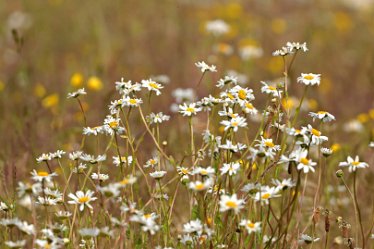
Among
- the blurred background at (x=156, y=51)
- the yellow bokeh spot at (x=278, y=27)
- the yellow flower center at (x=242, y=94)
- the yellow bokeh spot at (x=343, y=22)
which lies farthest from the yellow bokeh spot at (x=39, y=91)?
the yellow bokeh spot at (x=343, y=22)

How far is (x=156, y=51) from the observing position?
6844mm

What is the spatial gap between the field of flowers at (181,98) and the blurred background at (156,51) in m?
0.02

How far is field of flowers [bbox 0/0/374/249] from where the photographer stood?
2.15m

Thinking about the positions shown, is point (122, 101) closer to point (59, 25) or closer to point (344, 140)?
point (344, 140)

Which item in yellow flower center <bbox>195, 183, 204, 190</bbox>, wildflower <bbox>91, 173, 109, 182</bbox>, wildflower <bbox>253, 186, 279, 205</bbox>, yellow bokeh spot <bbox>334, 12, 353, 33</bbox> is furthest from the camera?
yellow bokeh spot <bbox>334, 12, 353, 33</bbox>

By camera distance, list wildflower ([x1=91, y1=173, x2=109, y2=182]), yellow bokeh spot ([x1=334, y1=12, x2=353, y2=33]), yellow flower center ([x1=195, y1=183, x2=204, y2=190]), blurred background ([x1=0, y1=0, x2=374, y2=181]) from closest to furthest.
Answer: yellow flower center ([x1=195, y1=183, x2=204, y2=190]), wildflower ([x1=91, y1=173, x2=109, y2=182]), blurred background ([x1=0, y1=0, x2=374, y2=181]), yellow bokeh spot ([x1=334, y1=12, x2=353, y2=33])

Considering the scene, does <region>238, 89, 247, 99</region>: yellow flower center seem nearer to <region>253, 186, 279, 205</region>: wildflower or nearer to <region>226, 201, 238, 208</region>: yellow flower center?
<region>253, 186, 279, 205</region>: wildflower

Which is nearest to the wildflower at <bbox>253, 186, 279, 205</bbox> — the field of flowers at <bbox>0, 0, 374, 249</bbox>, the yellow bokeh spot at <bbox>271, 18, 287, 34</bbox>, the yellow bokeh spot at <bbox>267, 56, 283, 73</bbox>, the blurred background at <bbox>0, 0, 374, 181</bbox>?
the field of flowers at <bbox>0, 0, 374, 249</bbox>

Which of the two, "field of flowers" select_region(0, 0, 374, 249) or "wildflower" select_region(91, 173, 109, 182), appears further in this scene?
"field of flowers" select_region(0, 0, 374, 249)

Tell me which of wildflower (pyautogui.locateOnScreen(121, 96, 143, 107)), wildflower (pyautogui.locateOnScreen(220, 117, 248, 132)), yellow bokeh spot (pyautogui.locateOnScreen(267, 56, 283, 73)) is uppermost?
yellow bokeh spot (pyautogui.locateOnScreen(267, 56, 283, 73))

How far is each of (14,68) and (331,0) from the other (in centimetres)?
654

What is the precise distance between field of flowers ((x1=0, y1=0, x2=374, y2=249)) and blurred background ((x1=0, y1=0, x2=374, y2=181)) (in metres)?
0.02

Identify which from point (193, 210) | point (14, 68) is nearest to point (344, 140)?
point (193, 210)

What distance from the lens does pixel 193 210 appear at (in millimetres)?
2127
